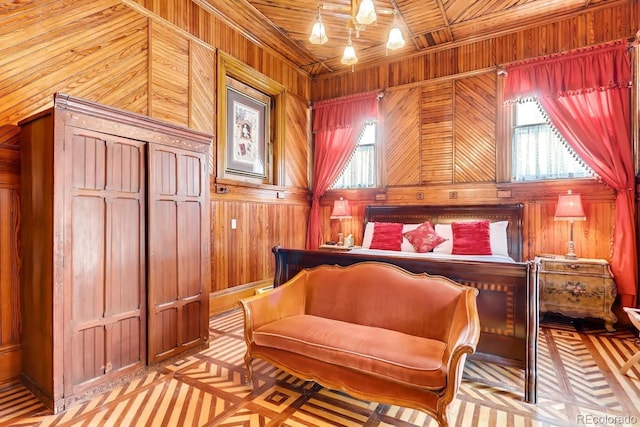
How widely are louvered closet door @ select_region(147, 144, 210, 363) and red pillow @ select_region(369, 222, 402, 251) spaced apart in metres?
2.48

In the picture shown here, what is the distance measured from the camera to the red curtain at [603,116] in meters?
3.65

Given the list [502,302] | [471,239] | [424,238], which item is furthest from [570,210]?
[502,302]

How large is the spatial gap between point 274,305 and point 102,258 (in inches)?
52.3

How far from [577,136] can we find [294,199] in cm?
401

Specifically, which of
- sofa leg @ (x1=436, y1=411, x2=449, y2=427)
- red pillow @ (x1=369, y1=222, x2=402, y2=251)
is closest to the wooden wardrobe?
sofa leg @ (x1=436, y1=411, x2=449, y2=427)

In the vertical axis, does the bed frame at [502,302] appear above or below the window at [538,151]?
below

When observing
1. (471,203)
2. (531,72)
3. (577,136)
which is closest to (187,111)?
(471,203)

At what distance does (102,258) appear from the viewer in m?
2.43

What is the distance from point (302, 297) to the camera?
289 cm

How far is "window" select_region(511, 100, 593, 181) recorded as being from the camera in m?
4.12

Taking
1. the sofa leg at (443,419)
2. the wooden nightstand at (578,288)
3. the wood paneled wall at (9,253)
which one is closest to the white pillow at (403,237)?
the wooden nightstand at (578,288)

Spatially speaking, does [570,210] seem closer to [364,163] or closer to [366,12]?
[364,163]

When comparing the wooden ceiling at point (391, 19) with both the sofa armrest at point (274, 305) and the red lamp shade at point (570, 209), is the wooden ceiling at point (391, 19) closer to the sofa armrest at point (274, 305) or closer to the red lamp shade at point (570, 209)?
the red lamp shade at point (570, 209)

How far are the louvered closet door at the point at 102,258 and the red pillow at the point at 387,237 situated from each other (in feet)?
10.0
